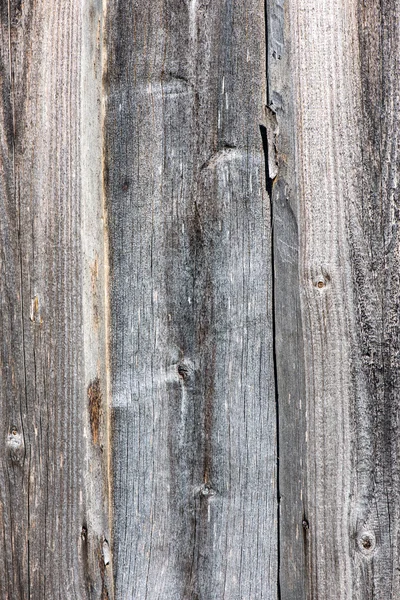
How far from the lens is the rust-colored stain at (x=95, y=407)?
4.82ft

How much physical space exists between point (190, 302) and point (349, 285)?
41cm

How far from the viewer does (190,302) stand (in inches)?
58.2

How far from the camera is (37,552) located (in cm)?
150

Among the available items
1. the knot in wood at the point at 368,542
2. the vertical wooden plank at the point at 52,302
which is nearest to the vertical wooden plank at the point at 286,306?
the knot in wood at the point at 368,542

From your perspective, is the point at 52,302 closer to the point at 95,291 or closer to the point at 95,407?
the point at 95,291

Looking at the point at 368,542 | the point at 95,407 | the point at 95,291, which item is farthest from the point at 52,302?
the point at 368,542

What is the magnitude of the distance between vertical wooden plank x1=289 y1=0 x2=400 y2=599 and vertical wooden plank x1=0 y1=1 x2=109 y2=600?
21.6 inches

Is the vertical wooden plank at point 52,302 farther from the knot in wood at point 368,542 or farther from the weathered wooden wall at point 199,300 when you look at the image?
the knot in wood at point 368,542

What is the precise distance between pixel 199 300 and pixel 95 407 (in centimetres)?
39

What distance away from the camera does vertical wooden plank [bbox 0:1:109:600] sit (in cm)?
145

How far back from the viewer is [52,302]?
146 cm

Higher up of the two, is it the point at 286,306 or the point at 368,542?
the point at 286,306

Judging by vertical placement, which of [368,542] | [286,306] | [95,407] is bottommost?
[368,542]

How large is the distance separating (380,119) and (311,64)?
0.22 m
